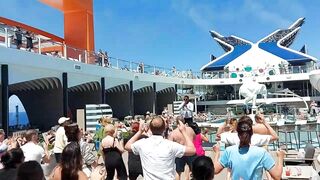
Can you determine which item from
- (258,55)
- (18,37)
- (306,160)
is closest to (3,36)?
(18,37)

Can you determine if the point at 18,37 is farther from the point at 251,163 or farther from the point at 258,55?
the point at 258,55

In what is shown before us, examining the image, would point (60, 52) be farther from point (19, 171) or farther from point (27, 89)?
point (19, 171)

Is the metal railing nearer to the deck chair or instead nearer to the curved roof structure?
the deck chair

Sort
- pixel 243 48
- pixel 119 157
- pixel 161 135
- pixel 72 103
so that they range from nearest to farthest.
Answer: pixel 161 135, pixel 119 157, pixel 72 103, pixel 243 48

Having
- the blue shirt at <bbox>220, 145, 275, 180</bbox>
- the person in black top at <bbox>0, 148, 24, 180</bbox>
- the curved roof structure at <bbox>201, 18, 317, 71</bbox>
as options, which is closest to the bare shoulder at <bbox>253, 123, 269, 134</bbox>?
the blue shirt at <bbox>220, 145, 275, 180</bbox>

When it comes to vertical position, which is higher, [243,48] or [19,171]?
[243,48]

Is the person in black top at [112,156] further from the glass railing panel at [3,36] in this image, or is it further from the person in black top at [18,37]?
the person in black top at [18,37]

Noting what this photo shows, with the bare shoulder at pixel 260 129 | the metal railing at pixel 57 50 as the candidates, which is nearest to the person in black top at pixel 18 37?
the metal railing at pixel 57 50

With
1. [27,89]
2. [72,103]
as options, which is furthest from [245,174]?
[72,103]

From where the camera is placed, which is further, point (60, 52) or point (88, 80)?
point (88, 80)

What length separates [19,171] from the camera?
2570 millimetres

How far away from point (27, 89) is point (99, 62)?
438 cm

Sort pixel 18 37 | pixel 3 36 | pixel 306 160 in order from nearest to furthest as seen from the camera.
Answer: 1. pixel 306 160
2. pixel 3 36
3. pixel 18 37

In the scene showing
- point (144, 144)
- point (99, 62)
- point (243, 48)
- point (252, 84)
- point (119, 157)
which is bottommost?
point (119, 157)
